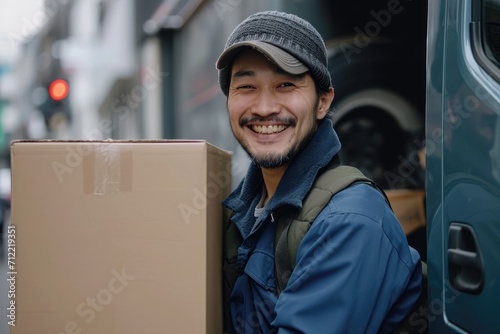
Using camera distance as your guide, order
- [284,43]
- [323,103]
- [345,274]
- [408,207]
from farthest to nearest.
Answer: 1. [408,207]
2. [323,103]
3. [284,43]
4. [345,274]

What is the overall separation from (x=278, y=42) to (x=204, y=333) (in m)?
0.79

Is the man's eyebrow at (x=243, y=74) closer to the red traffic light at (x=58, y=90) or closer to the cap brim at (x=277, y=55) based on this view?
the cap brim at (x=277, y=55)

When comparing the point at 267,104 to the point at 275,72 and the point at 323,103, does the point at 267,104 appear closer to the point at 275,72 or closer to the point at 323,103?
the point at 275,72

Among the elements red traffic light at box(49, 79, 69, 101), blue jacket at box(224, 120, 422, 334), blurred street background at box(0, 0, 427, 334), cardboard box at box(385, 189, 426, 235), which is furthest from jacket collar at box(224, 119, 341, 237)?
red traffic light at box(49, 79, 69, 101)

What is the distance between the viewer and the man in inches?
56.5

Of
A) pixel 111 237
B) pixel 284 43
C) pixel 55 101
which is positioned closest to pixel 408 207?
pixel 284 43

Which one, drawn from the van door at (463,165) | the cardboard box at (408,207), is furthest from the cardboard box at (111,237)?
the cardboard box at (408,207)

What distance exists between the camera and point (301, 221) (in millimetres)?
1613

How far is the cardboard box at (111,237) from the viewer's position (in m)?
1.57

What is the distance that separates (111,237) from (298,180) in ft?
1.73

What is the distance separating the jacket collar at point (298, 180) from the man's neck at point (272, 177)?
0.06m

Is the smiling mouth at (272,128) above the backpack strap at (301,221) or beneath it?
above

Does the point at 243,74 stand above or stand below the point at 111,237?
above

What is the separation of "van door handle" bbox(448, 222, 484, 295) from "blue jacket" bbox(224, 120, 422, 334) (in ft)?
0.34
